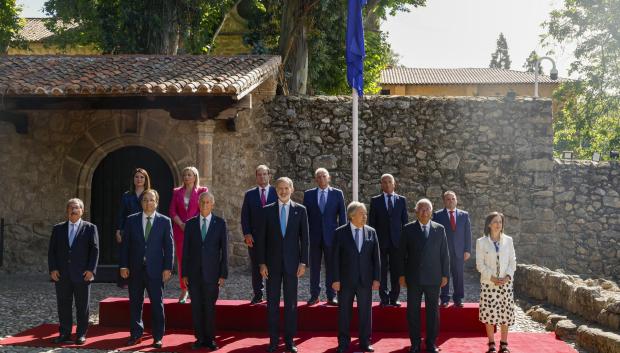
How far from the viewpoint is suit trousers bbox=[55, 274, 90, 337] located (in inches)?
269

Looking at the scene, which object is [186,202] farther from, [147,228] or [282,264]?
[282,264]

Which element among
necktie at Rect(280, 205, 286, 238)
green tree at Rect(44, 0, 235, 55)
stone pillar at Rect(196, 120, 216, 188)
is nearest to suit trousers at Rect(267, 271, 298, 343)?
necktie at Rect(280, 205, 286, 238)

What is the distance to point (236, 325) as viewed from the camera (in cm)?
738

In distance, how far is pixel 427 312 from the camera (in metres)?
6.52

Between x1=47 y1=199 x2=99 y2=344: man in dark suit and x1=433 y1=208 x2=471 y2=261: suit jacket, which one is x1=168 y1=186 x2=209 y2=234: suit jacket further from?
x1=433 y1=208 x2=471 y2=261: suit jacket

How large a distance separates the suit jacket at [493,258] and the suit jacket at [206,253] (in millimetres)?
2410

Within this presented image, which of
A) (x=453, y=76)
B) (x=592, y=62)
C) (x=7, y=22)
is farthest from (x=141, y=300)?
(x=453, y=76)

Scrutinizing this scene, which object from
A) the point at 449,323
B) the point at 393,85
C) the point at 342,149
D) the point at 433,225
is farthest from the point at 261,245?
the point at 393,85

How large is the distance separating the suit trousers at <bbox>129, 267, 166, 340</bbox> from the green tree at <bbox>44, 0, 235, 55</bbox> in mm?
10833

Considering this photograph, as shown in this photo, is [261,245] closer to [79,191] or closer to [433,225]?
[433,225]

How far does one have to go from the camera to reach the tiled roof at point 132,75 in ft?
31.6

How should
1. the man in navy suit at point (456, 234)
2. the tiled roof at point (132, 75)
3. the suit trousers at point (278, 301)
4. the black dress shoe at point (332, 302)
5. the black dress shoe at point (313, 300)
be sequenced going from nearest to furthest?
the suit trousers at point (278, 301) < the black dress shoe at point (332, 302) < the black dress shoe at point (313, 300) < the man in navy suit at point (456, 234) < the tiled roof at point (132, 75)

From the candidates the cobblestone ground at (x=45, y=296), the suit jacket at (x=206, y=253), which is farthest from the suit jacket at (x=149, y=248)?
the cobblestone ground at (x=45, y=296)

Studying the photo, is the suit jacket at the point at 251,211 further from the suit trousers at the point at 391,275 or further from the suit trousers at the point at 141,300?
the suit trousers at the point at 391,275
